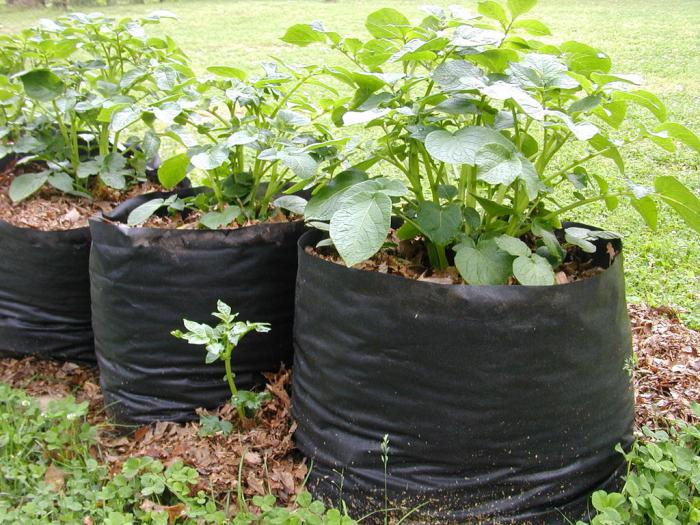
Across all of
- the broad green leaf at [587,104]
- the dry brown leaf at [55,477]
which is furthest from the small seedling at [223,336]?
the broad green leaf at [587,104]

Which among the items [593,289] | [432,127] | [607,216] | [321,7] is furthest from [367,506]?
[321,7]

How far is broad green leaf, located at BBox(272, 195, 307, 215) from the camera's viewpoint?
176cm

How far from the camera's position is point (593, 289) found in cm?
132

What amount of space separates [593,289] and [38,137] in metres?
1.94

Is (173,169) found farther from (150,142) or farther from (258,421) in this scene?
(258,421)

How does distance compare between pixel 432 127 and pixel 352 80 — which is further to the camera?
pixel 352 80

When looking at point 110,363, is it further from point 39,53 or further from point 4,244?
point 39,53

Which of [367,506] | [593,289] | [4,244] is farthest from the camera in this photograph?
[4,244]

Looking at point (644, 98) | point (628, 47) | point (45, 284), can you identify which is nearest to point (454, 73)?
point (644, 98)

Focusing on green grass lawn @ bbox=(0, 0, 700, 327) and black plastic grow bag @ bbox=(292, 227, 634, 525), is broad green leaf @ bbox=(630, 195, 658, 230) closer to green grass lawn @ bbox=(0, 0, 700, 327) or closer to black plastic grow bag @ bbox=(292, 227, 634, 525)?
black plastic grow bag @ bbox=(292, 227, 634, 525)

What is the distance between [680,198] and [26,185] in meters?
1.88

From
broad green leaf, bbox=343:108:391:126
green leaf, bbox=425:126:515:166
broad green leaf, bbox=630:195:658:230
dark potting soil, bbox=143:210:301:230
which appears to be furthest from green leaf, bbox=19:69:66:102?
broad green leaf, bbox=630:195:658:230

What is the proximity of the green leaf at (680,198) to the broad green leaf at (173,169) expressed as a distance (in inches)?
43.6

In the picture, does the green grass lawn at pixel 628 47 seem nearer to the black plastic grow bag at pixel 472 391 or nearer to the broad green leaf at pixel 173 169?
the broad green leaf at pixel 173 169
